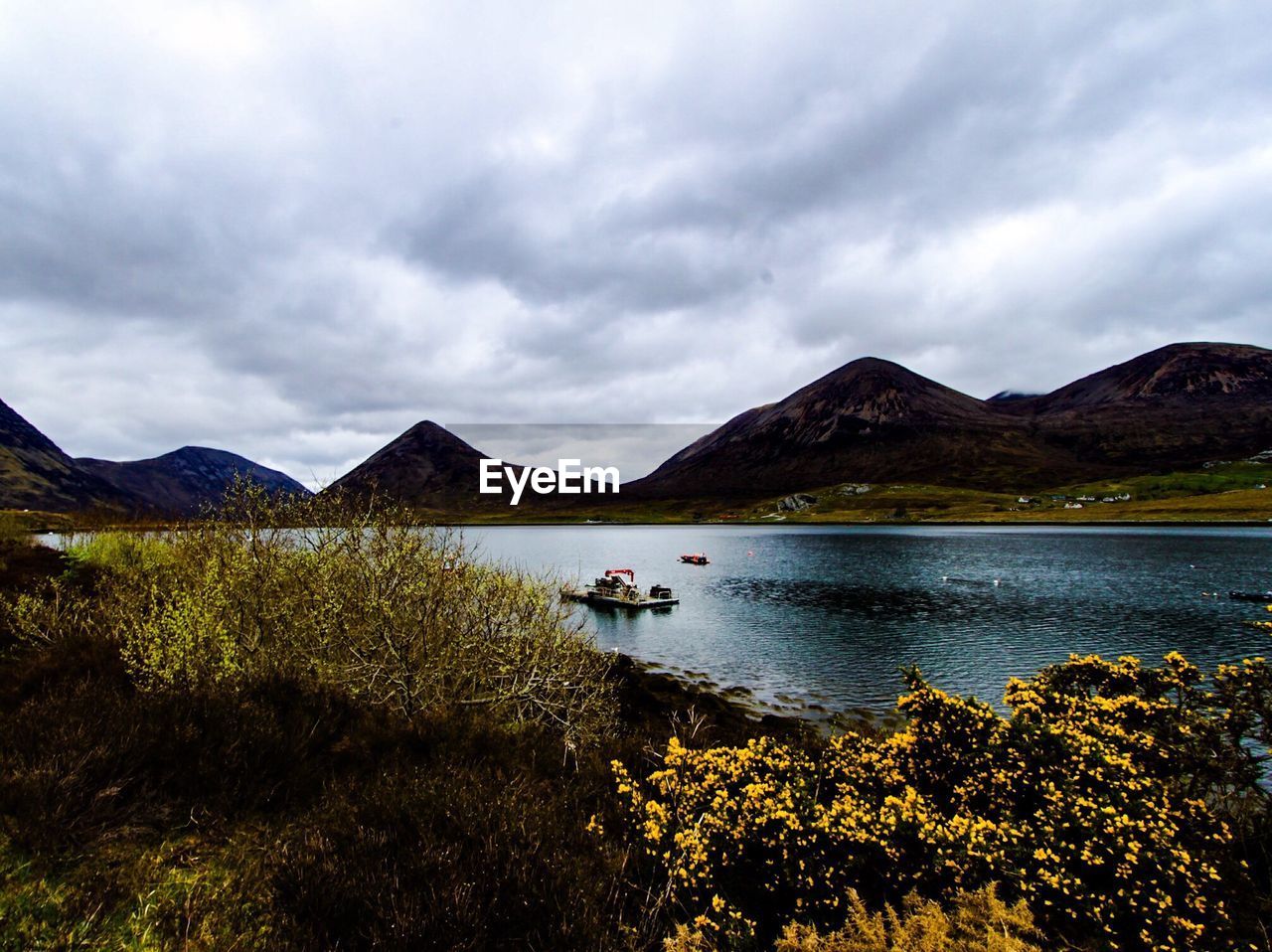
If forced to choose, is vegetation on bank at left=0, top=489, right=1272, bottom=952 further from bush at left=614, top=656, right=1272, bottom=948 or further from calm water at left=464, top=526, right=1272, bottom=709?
calm water at left=464, top=526, right=1272, bottom=709

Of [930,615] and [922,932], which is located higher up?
[922,932]

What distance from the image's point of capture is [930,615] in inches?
2074

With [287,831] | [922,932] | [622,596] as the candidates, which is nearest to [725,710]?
[922,932]

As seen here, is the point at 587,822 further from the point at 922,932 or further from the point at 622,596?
the point at 622,596

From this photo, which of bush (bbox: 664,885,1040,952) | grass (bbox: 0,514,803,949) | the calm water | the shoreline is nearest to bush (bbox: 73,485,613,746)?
grass (bbox: 0,514,803,949)

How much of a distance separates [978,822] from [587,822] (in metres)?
5.25

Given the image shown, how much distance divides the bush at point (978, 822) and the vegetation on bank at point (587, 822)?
0.14ft

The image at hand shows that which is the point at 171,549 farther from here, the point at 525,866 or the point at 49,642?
the point at 525,866

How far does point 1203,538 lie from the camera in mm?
119188

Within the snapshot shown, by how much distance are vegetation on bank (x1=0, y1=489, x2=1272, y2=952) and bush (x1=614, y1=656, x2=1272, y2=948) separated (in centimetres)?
4

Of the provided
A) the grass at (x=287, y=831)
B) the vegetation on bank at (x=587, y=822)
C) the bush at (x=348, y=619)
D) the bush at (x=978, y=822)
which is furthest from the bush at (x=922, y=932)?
the bush at (x=348, y=619)

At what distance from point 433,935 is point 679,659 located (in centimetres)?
3816

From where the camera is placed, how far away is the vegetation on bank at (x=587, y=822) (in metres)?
5.45

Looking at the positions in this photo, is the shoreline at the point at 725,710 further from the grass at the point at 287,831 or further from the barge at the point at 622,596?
the barge at the point at 622,596
